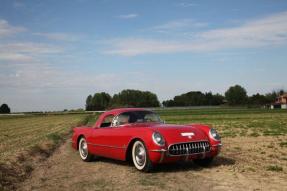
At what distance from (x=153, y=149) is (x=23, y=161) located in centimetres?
475

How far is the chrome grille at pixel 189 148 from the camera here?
962 centimetres

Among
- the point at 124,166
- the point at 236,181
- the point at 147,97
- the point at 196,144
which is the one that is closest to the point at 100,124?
the point at 124,166

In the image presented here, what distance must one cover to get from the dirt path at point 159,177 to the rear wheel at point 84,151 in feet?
0.99

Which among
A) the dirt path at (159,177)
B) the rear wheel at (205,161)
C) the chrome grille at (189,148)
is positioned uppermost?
the chrome grille at (189,148)

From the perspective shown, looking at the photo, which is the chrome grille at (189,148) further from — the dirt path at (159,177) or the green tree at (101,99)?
the green tree at (101,99)

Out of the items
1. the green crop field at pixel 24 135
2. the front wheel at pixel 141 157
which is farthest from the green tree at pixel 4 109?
the front wheel at pixel 141 157

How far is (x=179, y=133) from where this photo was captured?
32.6ft

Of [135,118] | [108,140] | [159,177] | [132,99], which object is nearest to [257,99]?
[132,99]

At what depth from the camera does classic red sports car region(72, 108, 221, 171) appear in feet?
31.6

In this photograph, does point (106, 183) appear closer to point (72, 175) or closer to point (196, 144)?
point (72, 175)

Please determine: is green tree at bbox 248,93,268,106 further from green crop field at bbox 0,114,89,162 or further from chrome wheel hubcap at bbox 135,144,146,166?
chrome wheel hubcap at bbox 135,144,146,166

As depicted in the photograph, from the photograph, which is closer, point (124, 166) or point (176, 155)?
point (176, 155)

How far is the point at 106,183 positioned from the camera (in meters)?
8.79

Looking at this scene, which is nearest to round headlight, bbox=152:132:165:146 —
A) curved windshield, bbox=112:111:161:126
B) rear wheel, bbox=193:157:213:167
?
rear wheel, bbox=193:157:213:167
